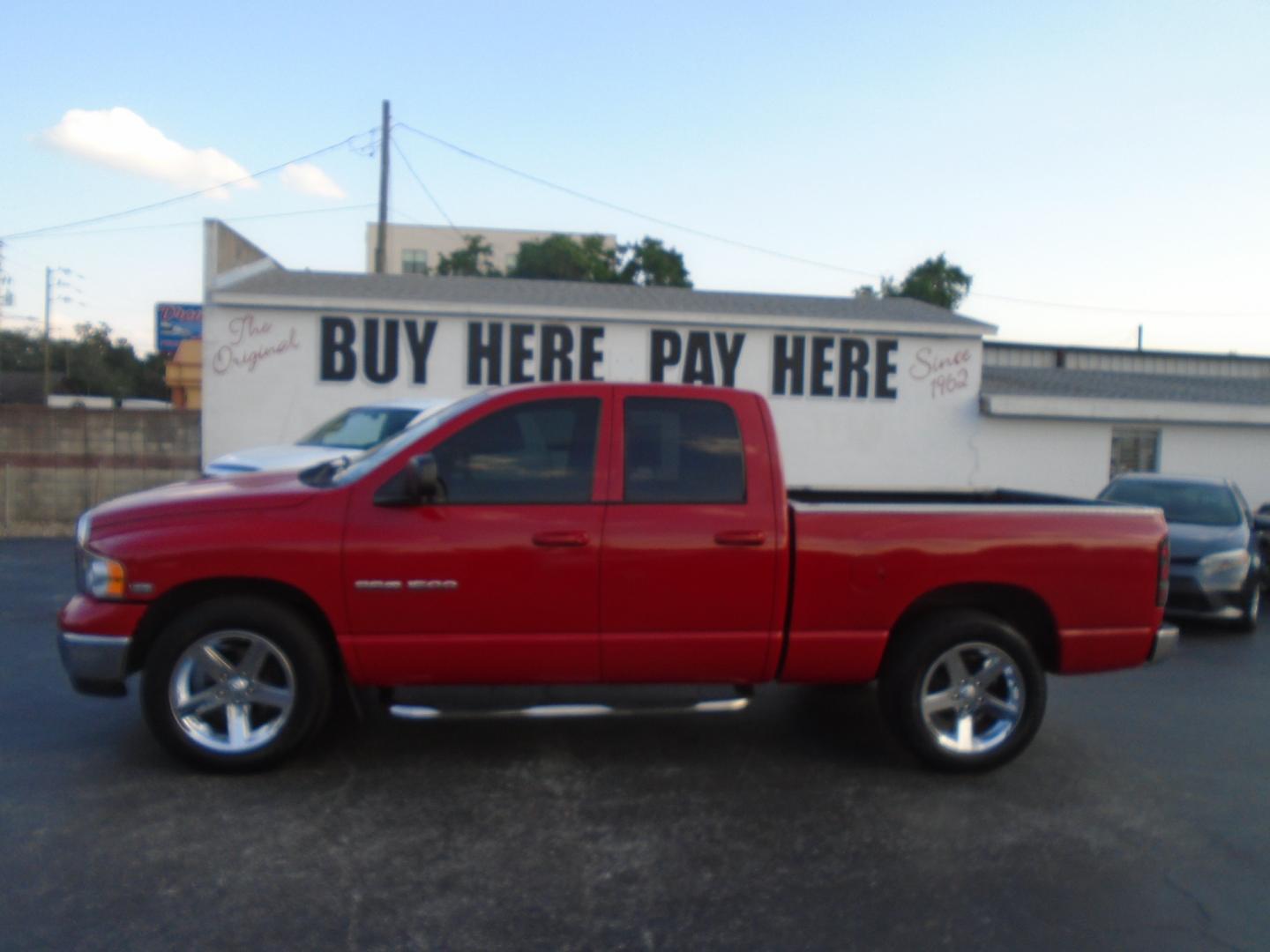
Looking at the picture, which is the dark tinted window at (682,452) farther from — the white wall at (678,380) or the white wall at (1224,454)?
the white wall at (1224,454)

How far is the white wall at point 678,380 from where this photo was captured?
55.4 ft

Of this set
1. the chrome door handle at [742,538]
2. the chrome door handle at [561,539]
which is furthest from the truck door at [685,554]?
the chrome door handle at [561,539]

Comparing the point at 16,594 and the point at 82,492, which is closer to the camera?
the point at 16,594

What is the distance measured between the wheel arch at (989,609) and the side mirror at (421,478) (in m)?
2.32

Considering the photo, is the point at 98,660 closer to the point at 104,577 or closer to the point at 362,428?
the point at 104,577

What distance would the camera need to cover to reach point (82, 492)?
52.4ft

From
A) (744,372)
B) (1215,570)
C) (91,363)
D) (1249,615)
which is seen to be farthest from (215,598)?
(91,363)

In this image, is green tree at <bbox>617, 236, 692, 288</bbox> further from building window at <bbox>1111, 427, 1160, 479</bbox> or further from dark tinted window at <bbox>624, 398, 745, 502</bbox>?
dark tinted window at <bbox>624, 398, 745, 502</bbox>

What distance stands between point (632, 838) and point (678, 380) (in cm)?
1346

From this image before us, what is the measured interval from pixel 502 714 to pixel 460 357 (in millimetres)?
13221

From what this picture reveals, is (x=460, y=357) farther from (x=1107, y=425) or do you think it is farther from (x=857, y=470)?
(x=1107, y=425)

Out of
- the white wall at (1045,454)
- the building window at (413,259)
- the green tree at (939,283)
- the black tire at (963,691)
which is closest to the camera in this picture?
the black tire at (963,691)

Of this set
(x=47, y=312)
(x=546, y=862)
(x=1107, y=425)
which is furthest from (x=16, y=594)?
(x=47, y=312)

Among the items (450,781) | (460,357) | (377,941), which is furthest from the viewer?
(460,357)
